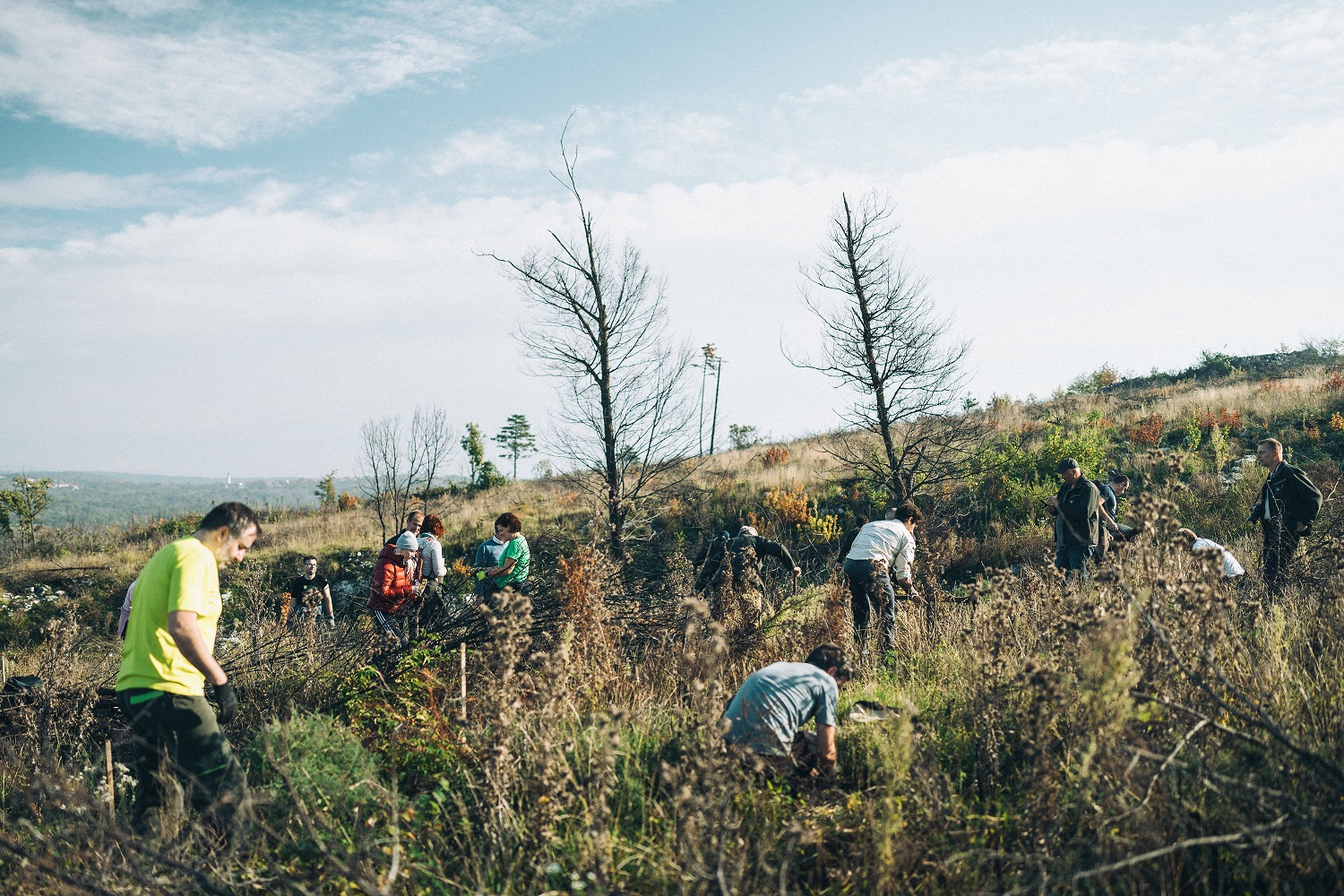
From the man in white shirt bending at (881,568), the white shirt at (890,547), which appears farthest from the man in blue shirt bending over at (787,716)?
the white shirt at (890,547)

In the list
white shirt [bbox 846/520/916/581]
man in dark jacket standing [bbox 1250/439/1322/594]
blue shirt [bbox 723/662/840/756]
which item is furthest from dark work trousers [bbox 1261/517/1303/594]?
blue shirt [bbox 723/662/840/756]

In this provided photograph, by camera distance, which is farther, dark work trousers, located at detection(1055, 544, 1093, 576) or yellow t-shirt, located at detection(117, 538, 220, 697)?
dark work trousers, located at detection(1055, 544, 1093, 576)

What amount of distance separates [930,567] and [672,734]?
5.26 meters

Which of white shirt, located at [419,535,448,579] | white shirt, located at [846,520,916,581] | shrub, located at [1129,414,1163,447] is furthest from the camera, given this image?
shrub, located at [1129,414,1163,447]

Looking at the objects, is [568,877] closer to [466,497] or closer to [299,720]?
[299,720]

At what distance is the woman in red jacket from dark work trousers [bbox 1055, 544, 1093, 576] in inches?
285

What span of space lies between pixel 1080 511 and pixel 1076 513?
52 millimetres

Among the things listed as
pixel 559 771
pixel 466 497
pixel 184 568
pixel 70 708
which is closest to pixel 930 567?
pixel 559 771

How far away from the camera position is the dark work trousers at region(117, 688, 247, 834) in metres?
3.48

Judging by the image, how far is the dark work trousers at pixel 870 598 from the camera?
666cm

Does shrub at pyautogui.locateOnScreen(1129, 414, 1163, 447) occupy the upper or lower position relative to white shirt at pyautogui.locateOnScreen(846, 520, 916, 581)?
upper

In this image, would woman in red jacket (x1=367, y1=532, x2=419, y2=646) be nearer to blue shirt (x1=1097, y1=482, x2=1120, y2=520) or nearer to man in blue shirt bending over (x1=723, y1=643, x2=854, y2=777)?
man in blue shirt bending over (x1=723, y1=643, x2=854, y2=777)

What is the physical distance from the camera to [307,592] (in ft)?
35.8

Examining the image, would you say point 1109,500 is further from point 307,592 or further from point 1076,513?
point 307,592
